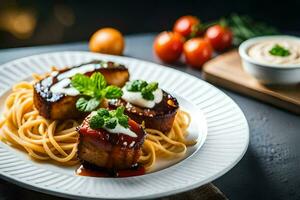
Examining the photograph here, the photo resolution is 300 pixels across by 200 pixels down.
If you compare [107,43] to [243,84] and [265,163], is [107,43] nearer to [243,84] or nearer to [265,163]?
[243,84]

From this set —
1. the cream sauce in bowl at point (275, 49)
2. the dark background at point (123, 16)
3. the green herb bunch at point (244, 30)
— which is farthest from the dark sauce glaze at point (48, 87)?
the dark background at point (123, 16)

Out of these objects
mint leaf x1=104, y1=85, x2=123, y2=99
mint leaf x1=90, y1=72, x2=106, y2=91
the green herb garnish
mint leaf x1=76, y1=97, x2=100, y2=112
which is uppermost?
mint leaf x1=90, y1=72, x2=106, y2=91

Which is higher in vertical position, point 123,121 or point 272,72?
point 123,121

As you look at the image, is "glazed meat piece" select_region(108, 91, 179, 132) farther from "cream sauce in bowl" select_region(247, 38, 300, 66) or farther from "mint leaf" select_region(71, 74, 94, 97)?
"cream sauce in bowl" select_region(247, 38, 300, 66)

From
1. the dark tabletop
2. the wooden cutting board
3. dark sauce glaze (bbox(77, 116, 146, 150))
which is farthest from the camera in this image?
the wooden cutting board

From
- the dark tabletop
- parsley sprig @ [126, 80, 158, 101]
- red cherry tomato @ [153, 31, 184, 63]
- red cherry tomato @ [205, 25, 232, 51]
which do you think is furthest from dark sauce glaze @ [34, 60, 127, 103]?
red cherry tomato @ [205, 25, 232, 51]

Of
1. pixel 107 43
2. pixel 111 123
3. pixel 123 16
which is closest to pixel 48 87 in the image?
pixel 111 123

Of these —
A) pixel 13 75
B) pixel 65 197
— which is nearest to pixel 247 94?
pixel 13 75
